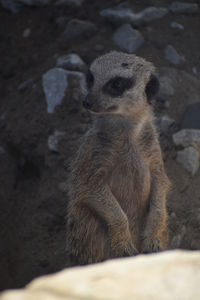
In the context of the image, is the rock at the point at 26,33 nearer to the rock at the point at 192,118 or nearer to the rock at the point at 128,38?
the rock at the point at 128,38

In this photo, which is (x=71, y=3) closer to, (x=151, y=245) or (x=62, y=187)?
(x=62, y=187)

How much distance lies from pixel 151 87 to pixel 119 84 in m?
0.30

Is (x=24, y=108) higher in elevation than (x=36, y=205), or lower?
higher

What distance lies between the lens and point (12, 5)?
650 centimetres

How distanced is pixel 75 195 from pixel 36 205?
3.79ft

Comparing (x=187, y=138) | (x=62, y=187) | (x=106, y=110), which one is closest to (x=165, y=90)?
(x=187, y=138)

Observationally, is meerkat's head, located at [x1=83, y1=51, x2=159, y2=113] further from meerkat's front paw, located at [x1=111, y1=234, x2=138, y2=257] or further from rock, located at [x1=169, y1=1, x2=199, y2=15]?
rock, located at [x1=169, y1=1, x2=199, y2=15]

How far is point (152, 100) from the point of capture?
4277 mm

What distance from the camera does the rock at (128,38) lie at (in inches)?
230

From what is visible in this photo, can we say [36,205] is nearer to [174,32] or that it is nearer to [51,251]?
[51,251]

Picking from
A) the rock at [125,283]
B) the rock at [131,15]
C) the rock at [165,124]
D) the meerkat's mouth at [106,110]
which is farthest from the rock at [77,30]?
the rock at [125,283]

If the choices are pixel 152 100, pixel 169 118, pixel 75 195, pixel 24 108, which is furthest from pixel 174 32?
pixel 75 195

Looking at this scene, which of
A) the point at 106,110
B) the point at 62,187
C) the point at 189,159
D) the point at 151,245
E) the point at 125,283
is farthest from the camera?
the point at 62,187

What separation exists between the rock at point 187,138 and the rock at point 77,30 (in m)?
1.36
